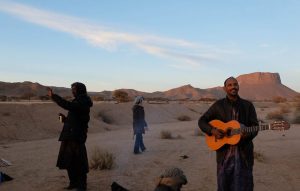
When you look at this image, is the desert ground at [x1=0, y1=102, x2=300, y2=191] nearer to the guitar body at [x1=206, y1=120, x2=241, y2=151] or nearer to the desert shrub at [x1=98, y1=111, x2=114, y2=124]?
the guitar body at [x1=206, y1=120, x2=241, y2=151]

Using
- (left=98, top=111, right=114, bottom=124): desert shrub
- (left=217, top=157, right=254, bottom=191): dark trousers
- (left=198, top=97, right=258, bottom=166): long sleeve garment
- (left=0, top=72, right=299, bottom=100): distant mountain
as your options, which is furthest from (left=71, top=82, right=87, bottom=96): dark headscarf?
(left=0, top=72, right=299, bottom=100): distant mountain

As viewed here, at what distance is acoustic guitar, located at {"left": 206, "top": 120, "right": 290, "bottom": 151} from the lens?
6391 mm

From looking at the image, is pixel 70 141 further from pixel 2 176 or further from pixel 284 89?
pixel 284 89

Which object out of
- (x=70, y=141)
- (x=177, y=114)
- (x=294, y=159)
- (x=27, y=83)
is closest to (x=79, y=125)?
(x=70, y=141)

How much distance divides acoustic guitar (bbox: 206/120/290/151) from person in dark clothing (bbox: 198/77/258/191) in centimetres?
5

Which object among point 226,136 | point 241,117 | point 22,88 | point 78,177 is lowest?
point 78,177

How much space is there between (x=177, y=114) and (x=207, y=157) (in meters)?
34.8

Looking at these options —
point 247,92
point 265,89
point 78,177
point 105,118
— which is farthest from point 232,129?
point 265,89

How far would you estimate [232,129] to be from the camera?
649 cm

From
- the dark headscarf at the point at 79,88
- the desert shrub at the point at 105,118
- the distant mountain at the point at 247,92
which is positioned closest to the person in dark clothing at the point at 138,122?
the dark headscarf at the point at 79,88

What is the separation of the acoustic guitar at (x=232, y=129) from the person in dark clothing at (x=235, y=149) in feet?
0.15

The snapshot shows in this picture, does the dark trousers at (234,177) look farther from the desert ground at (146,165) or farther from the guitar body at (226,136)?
the desert ground at (146,165)

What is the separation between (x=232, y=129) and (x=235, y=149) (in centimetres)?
25

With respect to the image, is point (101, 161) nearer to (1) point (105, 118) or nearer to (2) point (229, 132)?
(2) point (229, 132)
